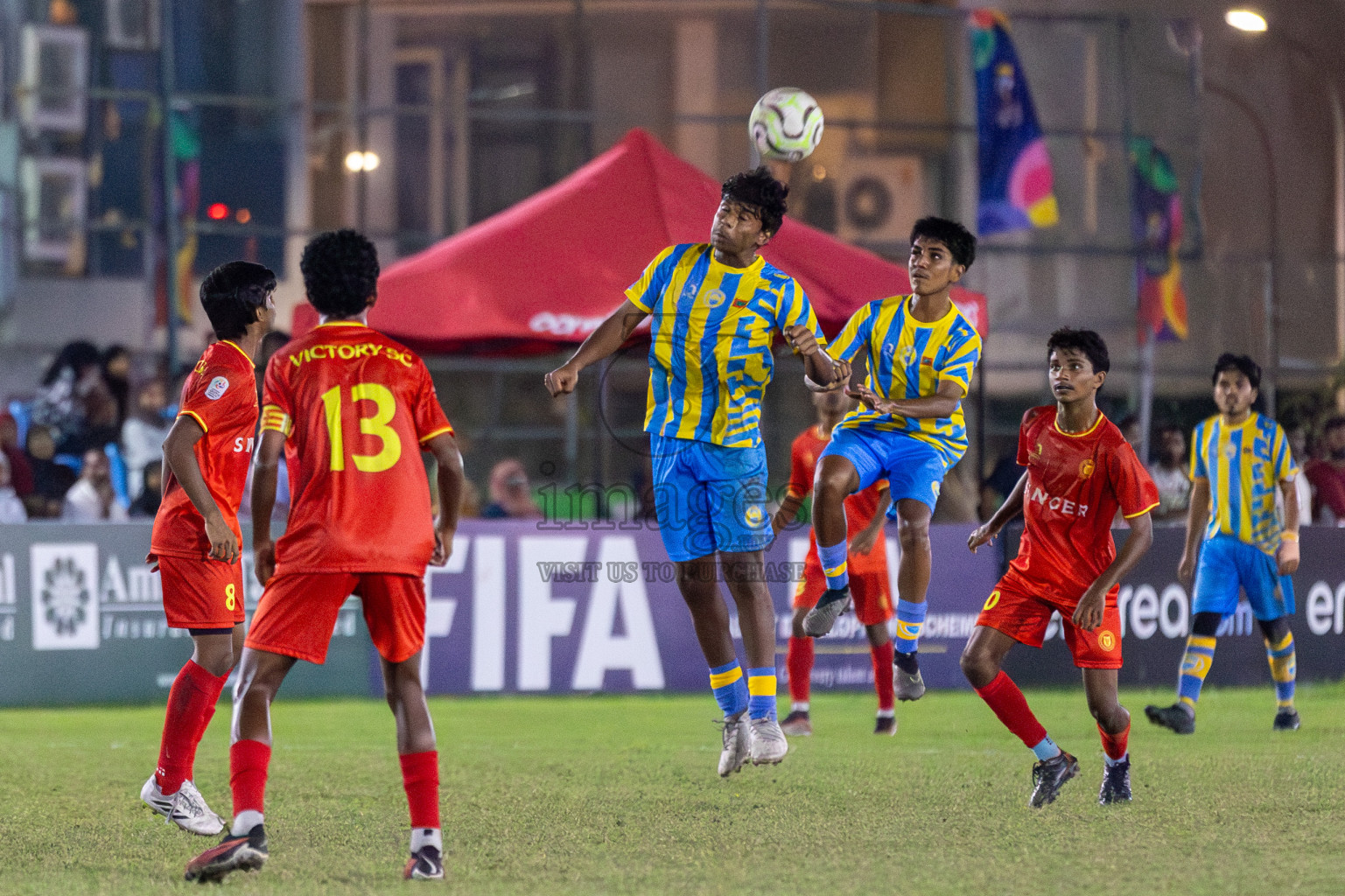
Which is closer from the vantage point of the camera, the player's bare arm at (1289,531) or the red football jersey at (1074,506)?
the red football jersey at (1074,506)

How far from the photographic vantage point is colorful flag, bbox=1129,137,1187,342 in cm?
1972

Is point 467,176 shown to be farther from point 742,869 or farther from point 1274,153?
point 742,869

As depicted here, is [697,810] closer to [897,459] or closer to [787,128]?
[897,459]

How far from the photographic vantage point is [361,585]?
5.50m

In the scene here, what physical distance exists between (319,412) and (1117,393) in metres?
15.4

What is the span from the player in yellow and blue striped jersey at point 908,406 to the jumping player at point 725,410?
62 centimetres

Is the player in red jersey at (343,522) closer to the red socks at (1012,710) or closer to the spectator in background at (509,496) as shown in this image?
the red socks at (1012,710)

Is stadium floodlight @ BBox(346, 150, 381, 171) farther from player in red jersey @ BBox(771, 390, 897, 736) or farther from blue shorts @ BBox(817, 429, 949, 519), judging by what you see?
blue shorts @ BBox(817, 429, 949, 519)

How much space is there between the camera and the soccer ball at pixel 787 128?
941 cm

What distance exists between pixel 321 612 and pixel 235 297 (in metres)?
1.62

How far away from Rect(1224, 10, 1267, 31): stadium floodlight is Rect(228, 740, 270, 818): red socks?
17.8 m

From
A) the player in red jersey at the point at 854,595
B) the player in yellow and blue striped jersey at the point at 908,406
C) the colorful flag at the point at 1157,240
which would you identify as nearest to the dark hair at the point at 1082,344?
the player in yellow and blue striped jersey at the point at 908,406

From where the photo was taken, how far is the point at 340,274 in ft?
Answer: 18.1

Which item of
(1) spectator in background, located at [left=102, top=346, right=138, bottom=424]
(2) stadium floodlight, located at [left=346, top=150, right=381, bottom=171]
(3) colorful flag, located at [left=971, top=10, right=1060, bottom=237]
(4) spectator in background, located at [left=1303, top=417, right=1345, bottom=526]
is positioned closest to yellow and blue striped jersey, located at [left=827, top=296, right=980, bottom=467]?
(1) spectator in background, located at [left=102, top=346, right=138, bottom=424]
